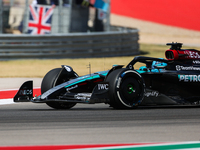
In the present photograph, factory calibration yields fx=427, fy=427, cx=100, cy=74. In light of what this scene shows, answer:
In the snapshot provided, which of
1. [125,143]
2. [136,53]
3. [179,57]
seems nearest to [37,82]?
[179,57]

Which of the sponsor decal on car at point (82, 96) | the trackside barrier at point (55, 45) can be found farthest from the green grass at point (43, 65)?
the sponsor decal on car at point (82, 96)

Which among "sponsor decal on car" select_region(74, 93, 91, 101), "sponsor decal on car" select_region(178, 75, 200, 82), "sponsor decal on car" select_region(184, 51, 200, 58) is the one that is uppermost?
"sponsor decal on car" select_region(184, 51, 200, 58)

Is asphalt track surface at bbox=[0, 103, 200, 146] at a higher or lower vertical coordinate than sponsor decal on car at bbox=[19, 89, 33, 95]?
lower

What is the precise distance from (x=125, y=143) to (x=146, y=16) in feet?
87.6

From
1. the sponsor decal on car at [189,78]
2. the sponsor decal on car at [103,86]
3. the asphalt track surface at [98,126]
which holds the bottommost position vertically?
the asphalt track surface at [98,126]

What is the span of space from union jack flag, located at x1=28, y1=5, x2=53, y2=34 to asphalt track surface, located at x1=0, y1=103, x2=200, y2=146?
38.2 ft

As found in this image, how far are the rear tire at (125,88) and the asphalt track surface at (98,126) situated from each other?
6.0 inches

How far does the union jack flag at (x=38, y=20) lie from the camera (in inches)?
728

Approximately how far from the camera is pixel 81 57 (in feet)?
57.7

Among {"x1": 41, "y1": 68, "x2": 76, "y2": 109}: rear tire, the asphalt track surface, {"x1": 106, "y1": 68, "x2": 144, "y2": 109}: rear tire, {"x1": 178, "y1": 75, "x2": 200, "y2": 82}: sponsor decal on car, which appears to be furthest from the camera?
{"x1": 178, "y1": 75, "x2": 200, "y2": 82}: sponsor decal on car

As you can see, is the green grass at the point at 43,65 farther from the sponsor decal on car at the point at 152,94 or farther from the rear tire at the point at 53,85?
the sponsor decal on car at the point at 152,94

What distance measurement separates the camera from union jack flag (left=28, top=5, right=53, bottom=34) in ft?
60.6

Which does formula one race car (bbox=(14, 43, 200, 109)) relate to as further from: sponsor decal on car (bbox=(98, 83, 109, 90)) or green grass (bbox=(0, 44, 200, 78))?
green grass (bbox=(0, 44, 200, 78))

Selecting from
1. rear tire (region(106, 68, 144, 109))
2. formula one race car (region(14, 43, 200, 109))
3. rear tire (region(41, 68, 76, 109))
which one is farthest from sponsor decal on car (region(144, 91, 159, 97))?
rear tire (region(41, 68, 76, 109))
